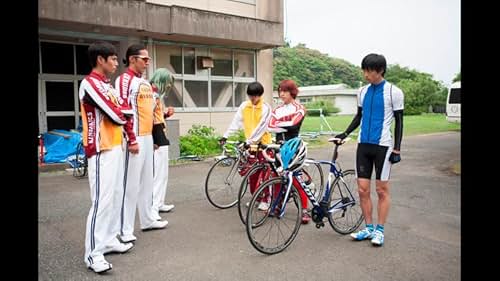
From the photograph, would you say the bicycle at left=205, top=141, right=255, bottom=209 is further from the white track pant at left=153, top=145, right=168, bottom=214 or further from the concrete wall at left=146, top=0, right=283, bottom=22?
the concrete wall at left=146, top=0, right=283, bottom=22

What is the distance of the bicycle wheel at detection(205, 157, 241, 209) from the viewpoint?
6176 millimetres

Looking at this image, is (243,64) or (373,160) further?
(243,64)

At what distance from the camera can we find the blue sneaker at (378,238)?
15.0 feet

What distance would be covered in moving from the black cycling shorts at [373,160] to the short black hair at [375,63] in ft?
2.72

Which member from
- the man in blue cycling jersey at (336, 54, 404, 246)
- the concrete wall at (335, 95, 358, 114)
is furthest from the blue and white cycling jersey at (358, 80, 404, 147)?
the concrete wall at (335, 95, 358, 114)

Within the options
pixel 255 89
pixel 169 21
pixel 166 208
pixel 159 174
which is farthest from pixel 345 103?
pixel 159 174

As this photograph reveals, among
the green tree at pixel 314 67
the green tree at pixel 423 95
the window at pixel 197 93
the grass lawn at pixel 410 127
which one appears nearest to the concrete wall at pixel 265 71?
the window at pixel 197 93

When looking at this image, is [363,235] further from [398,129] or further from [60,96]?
[60,96]

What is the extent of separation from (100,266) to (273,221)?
1.85 meters

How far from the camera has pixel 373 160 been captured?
15.0 feet

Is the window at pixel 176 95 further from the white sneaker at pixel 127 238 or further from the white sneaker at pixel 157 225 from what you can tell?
the white sneaker at pixel 127 238
